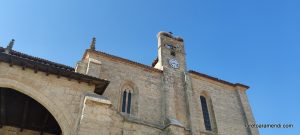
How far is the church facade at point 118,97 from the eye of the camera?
870cm

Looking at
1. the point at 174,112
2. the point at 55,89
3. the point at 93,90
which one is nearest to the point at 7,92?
the point at 55,89

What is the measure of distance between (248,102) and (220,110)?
254cm

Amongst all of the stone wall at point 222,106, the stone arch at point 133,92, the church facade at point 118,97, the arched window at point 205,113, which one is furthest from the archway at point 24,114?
the arched window at point 205,113

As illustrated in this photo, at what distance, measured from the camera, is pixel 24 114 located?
10492mm

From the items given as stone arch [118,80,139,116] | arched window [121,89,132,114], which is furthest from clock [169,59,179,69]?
arched window [121,89,132,114]

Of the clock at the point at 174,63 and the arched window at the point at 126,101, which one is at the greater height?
the clock at the point at 174,63

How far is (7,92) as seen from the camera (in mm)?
9805

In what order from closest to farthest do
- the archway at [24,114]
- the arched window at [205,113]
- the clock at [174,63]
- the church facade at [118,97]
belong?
the church facade at [118,97] < the archway at [24,114] < the arched window at [205,113] < the clock at [174,63]

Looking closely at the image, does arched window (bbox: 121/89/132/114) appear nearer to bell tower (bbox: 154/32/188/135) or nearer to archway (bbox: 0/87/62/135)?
bell tower (bbox: 154/32/188/135)

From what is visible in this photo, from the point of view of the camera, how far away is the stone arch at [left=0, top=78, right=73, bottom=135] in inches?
334

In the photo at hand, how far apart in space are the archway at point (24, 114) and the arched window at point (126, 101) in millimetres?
3717

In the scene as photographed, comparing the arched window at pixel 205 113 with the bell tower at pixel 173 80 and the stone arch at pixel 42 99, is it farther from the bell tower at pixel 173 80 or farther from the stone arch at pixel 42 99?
the stone arch at pixel 42 99

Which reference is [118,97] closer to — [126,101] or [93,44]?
[126,101]

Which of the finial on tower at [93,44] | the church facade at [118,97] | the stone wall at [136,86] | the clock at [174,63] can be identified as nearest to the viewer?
the church facade at [118,97]
